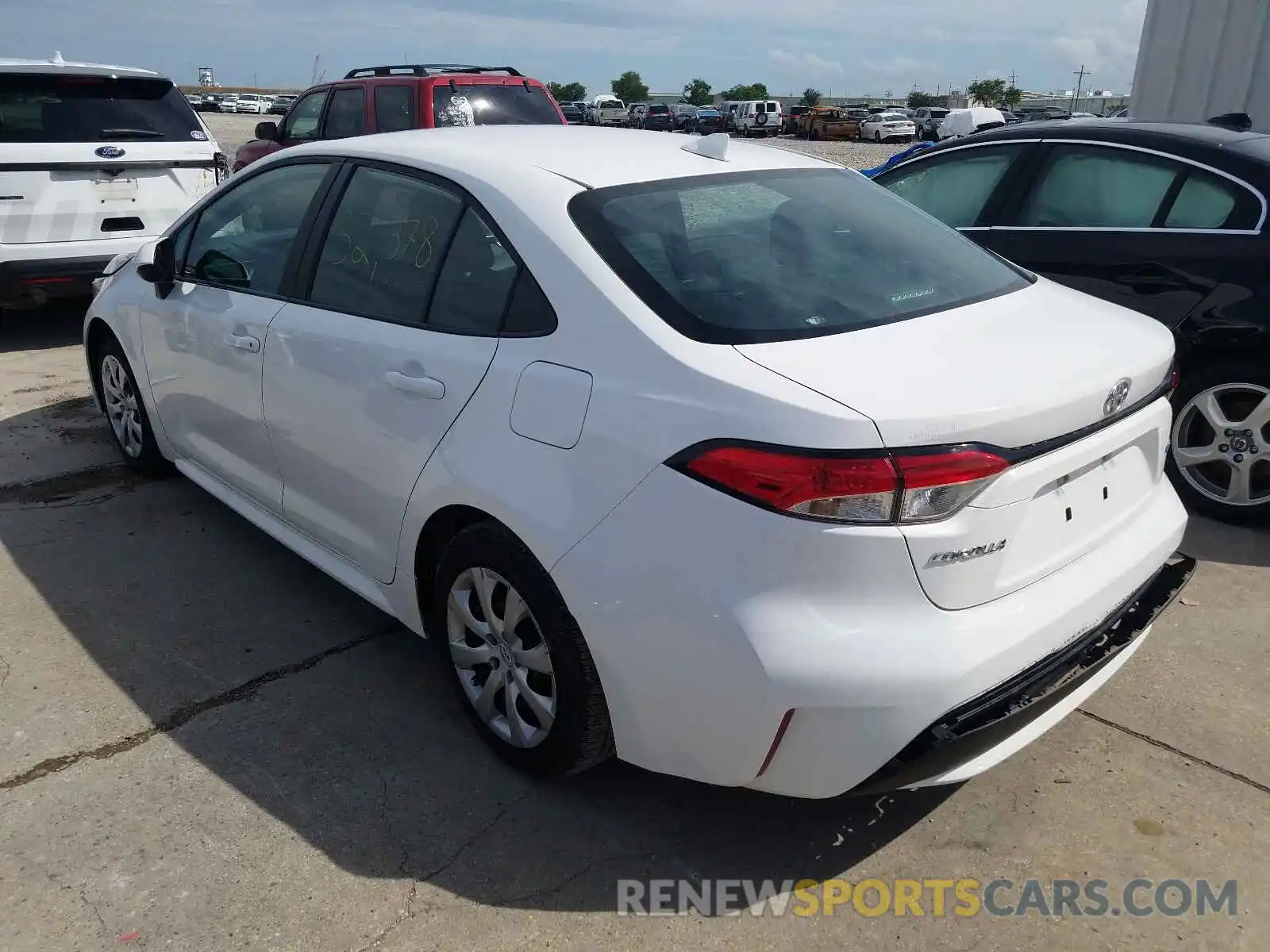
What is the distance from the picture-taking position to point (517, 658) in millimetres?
2656

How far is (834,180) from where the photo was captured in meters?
3.22

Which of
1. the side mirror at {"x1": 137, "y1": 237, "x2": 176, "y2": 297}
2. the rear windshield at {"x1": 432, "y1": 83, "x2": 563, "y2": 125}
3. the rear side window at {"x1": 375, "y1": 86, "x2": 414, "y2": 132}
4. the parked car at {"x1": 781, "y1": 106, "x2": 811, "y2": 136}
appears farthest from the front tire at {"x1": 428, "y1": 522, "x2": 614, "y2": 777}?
the parked car at {"x1": 781, "y1": 106, "x2": 811, "y2": 136}

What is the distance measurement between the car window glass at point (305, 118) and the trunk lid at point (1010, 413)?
9.71 metres

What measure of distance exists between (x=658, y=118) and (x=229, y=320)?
51730mm

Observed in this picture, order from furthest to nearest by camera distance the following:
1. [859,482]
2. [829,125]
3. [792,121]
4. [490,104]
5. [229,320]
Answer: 1. [792,121]
2. [829,125]
3. [490,104]
4. [229,320]
5. [859,482]

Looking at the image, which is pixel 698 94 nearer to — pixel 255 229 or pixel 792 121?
pixel 792 121

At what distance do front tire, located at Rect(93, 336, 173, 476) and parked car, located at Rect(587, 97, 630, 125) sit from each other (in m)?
51.2

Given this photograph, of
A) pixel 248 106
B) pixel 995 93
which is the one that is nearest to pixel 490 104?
pixel 248 106

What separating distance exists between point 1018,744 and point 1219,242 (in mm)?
2946

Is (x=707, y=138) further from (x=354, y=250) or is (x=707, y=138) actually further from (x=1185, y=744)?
(x=1185, y=744)

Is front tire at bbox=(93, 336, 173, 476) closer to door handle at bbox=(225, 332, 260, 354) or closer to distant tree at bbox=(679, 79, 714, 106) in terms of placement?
door handle at bbox=(225, 332, 260, 354)

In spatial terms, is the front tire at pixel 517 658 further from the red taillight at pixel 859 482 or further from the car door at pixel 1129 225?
the car door at pixel 1129 225

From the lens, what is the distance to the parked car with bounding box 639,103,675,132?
50969 millimetres

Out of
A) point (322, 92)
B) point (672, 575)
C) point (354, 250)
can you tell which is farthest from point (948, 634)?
point (322, 92)
